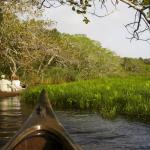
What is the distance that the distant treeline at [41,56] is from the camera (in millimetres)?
28500

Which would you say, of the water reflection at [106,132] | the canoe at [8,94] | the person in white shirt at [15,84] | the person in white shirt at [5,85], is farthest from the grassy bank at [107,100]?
the person in white shirt at [5,85]

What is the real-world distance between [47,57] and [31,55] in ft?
22.8

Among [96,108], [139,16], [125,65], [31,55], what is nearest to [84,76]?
[31,55]

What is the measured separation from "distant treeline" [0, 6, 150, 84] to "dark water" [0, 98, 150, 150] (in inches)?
377

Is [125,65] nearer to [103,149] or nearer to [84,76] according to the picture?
[84,76]

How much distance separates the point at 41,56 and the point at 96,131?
18.8 metres

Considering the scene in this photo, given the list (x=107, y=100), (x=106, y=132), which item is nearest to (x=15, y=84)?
(x=107, y=100)

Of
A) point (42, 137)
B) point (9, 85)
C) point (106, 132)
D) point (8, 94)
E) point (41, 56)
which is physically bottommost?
point (106, 132)

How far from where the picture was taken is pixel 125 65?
203 feet

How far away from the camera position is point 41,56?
32500 millimetres

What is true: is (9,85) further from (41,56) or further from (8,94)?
(41,56)

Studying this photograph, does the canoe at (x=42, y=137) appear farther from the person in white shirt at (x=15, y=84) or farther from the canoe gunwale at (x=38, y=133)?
the person in white shirt at (x=15, y=84)

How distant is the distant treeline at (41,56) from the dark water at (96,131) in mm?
9566

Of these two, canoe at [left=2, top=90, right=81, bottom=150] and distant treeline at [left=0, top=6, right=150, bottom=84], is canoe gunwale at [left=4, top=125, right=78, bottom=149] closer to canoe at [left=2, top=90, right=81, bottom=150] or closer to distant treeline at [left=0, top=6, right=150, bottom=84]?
canoe at [left=2, top=90, right=81, bottom=150]
